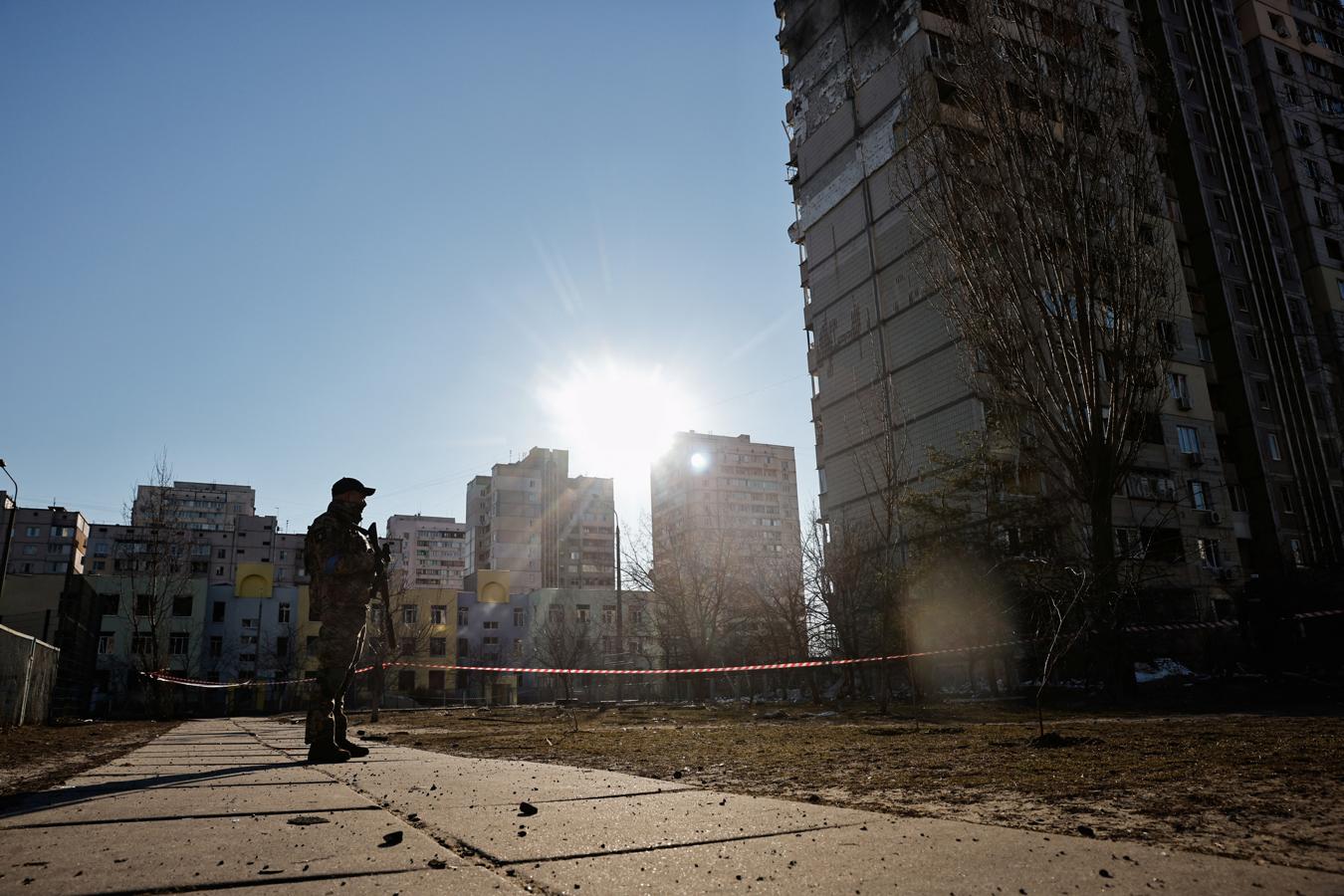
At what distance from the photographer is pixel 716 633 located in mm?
42125

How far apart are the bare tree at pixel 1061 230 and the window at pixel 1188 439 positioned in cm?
2329

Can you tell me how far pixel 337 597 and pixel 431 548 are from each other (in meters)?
137

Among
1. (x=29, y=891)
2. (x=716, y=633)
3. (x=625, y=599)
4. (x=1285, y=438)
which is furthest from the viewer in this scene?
(x=625, y=599)

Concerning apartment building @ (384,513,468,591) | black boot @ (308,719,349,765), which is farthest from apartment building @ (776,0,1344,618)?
apartment building @ (384,513,468,591)

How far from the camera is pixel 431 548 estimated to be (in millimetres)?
136500

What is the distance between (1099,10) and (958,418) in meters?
21.7

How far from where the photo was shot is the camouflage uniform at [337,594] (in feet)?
19.3

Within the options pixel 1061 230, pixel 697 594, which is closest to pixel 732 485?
pixel 697 594

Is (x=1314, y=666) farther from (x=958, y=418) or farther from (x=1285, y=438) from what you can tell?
(x=1285, y=438)

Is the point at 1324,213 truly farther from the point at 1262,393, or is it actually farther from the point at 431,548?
the point at 431,548

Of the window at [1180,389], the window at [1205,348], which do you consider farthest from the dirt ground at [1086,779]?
the window at [1205,348]

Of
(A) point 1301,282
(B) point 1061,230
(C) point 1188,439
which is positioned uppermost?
(A) point 1301,282

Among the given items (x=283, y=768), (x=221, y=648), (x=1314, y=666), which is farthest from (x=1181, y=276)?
(x=221, y=648)

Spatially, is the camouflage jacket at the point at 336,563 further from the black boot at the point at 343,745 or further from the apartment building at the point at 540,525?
the apartment building at the point at 540,525
